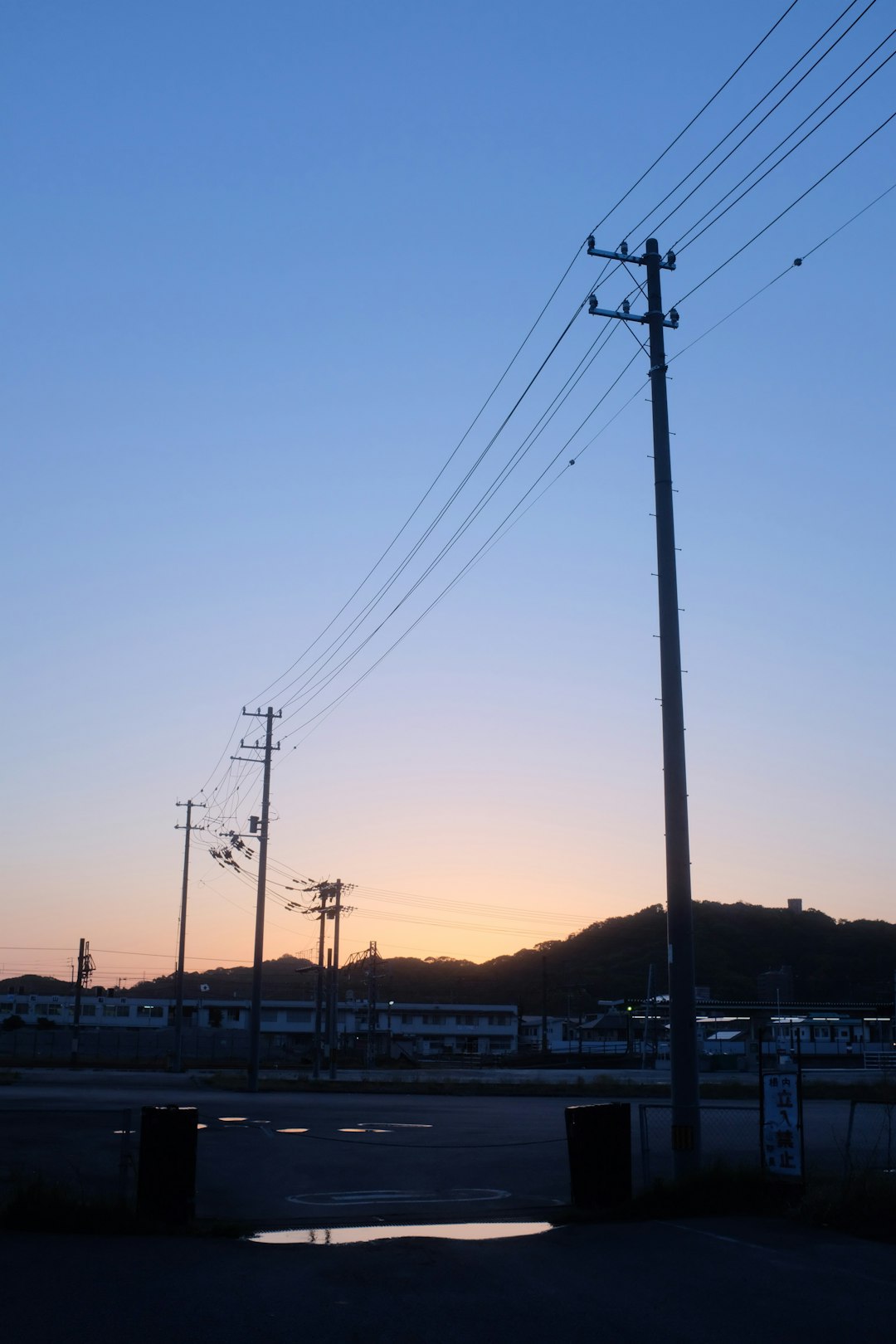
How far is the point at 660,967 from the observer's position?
15550cm

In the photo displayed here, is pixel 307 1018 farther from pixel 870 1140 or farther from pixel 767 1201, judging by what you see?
pixel 767 1201

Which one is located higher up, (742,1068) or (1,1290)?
(1,1290)

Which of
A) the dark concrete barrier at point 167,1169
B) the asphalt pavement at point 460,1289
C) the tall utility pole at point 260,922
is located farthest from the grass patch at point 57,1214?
the tall utility pole at point 260,922

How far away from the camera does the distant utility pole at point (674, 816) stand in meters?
13.7

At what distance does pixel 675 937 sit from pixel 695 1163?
250cm

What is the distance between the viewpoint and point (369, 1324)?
7699 millimetres

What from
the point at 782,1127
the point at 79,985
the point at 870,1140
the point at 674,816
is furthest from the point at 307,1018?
the point at 782,1127

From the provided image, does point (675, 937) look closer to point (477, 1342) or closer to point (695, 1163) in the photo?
point (695, 1163)

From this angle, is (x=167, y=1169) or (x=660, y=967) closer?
(x=167, y=1169)

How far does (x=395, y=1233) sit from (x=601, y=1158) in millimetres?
2331

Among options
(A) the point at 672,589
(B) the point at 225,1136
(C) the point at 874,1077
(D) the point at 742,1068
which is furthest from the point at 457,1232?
(D) the point at 742,1068

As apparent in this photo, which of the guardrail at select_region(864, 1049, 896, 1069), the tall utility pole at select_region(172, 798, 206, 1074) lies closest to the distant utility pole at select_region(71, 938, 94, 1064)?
the tall utility pole at select_region(172, 798, 206, 1074)

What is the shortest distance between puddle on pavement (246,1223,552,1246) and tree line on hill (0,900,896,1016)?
359ft

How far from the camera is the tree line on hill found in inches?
5369
